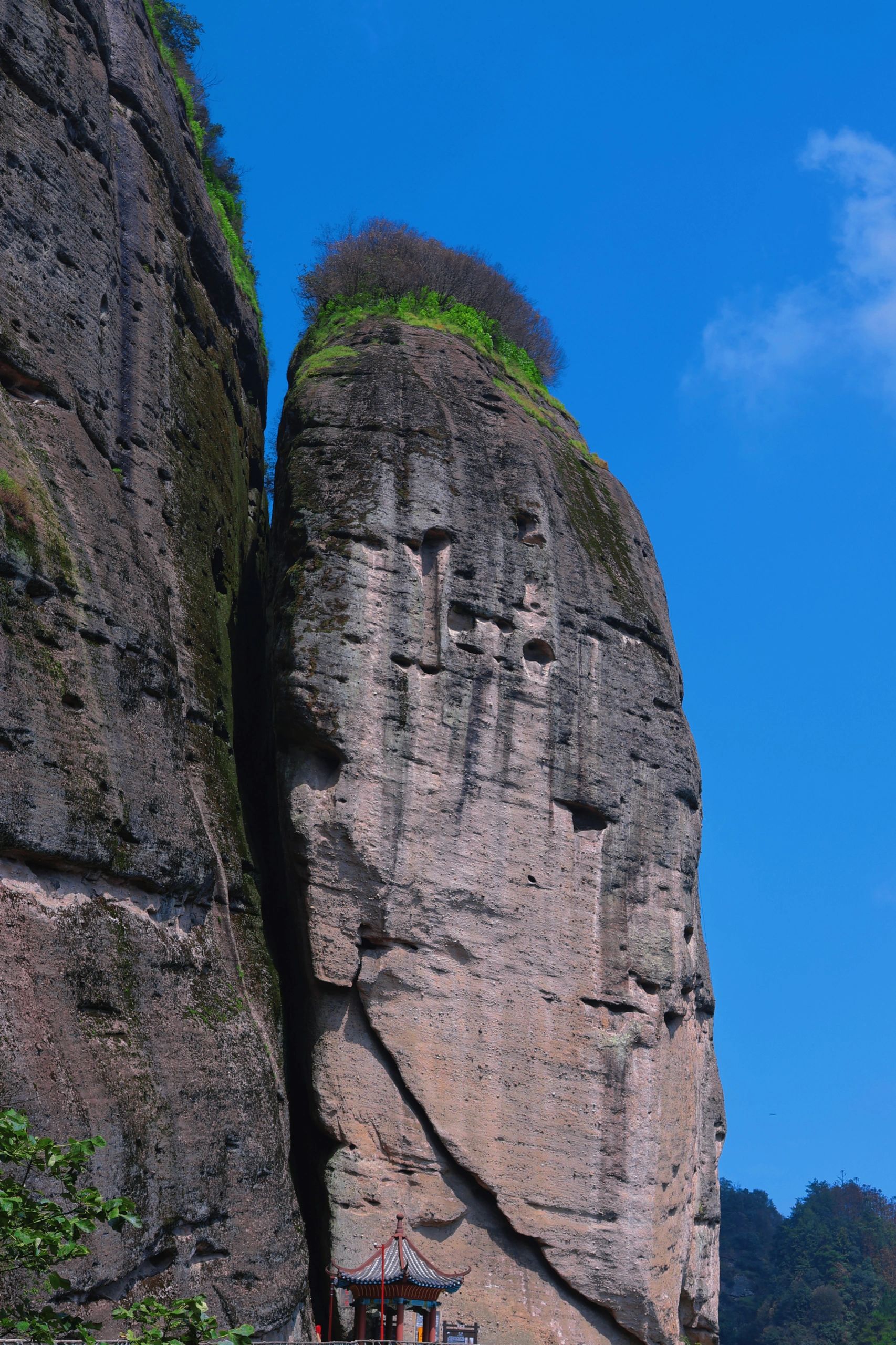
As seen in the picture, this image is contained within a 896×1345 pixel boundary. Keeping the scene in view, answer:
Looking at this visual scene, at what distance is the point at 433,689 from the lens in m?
16.6

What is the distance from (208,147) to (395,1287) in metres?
17.5

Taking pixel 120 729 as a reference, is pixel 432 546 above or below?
above

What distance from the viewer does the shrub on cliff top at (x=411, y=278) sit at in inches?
845

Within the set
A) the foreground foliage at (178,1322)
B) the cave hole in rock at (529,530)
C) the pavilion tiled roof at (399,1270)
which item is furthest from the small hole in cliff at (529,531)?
the foreground foliage at (178,1322)

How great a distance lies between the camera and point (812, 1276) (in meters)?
60.6

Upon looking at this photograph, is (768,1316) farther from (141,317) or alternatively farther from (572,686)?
(141,317)

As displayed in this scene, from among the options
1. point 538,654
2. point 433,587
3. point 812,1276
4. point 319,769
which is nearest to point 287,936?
point 319,769

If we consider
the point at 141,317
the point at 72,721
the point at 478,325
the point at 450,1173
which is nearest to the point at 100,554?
the point at 72,721

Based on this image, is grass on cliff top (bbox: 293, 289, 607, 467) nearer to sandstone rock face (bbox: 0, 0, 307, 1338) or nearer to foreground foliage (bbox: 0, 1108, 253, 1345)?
sandstone rock face (bbox: 0, 0, 307, 1338)

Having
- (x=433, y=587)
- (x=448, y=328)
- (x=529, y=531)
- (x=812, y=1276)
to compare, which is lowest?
(x=812, y=1276)

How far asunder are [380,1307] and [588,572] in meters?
9.10

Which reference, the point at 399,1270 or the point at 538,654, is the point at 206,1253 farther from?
the point at 538,654

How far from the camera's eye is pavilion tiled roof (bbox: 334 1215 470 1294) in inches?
561

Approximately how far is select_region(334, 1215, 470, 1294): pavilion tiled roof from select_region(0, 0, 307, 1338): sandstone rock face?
31.0 inches
